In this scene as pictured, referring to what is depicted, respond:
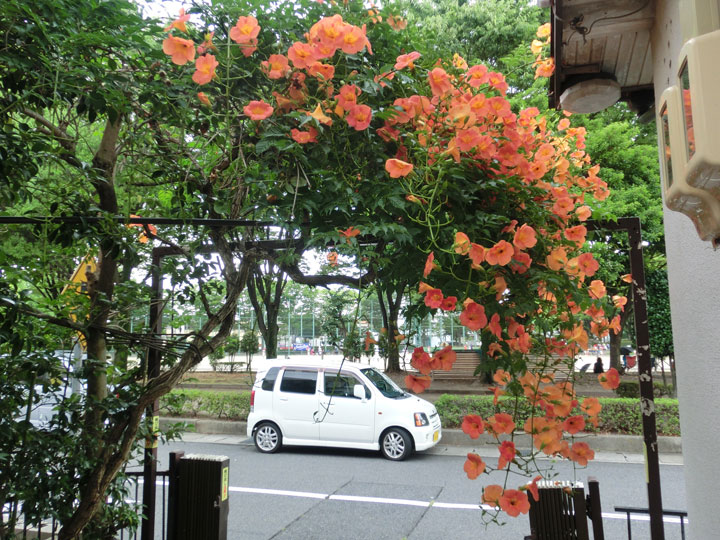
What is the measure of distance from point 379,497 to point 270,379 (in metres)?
3.23

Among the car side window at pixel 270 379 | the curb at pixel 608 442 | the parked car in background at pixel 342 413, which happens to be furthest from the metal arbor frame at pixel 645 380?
the car side window at pixel 270 379

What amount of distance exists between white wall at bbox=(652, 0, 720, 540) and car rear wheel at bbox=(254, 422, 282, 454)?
7.31 metres

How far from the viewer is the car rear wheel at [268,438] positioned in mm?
8523

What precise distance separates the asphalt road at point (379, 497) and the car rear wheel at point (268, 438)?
0.19 meters

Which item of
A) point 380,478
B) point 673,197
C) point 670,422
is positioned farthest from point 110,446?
point 670,422

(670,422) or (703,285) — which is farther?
(670,422)

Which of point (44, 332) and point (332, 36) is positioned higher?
point (332, 36)

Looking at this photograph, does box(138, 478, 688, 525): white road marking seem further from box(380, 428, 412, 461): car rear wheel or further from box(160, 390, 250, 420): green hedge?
box(160, 390, 250, 420): green hedge

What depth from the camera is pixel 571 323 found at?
5.23 ft

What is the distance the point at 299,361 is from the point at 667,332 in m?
8.59

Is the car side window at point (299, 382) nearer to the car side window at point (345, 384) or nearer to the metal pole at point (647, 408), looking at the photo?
the car side window at point (345, 384)

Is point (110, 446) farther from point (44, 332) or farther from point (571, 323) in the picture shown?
point (571, 323)

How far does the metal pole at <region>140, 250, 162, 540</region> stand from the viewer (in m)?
2.60

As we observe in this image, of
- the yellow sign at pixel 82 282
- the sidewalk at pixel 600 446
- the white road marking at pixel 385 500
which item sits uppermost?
the yellow sign at pixel 82 282
